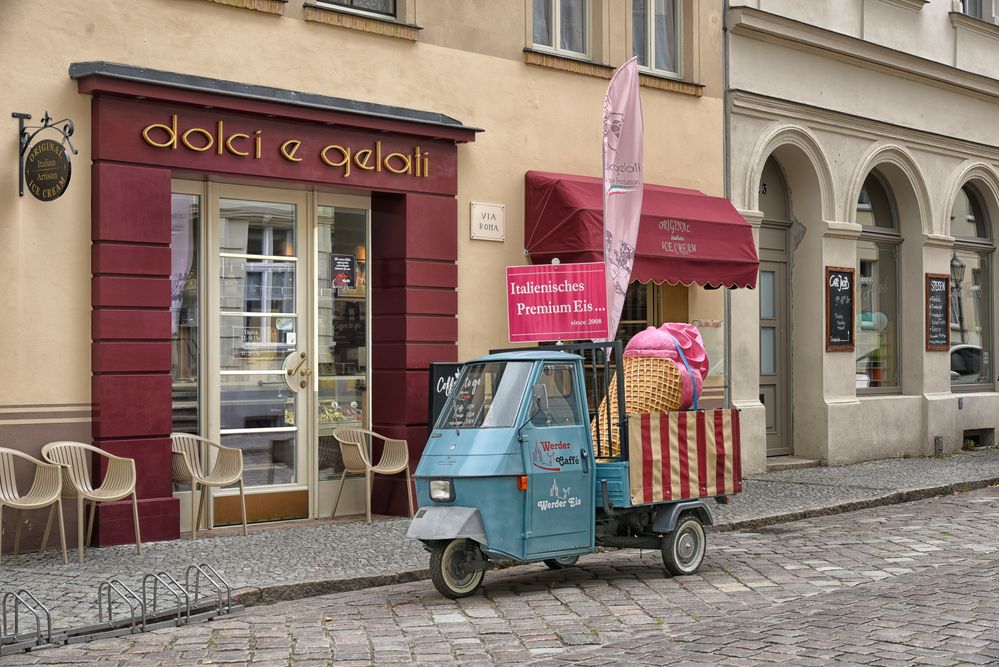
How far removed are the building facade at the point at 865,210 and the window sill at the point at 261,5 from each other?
639cm

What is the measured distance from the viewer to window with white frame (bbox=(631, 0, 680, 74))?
1495 cm

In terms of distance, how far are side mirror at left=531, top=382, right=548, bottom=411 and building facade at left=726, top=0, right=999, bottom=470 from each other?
7.79 meters

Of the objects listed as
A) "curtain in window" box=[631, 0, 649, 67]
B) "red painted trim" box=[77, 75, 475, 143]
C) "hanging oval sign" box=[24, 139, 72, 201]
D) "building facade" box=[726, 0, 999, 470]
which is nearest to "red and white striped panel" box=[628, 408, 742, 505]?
"red painted trim" box=[77, 75, 475, 143]

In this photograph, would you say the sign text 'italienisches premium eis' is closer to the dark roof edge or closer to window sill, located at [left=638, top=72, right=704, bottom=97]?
the dark roof edge

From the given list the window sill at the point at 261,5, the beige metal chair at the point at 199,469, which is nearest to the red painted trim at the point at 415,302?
the beige metal chair at the point at 199,469

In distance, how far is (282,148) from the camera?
1127 cm

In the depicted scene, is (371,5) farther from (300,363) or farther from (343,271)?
(300,363)

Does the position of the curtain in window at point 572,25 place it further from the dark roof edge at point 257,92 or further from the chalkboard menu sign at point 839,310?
the chalkboard menu sign at point 839,310

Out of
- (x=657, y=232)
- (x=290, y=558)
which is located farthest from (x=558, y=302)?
(x=290, y=558)

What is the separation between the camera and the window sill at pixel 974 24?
63.6 feet

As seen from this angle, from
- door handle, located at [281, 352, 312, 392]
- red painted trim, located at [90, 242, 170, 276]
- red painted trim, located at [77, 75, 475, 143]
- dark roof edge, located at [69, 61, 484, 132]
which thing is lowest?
door handle, located at [281, 352, 312, 392]

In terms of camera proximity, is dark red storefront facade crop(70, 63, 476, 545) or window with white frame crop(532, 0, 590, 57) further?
window with white frame crop(532, 0, 590, 57)

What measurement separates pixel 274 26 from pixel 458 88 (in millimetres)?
2108

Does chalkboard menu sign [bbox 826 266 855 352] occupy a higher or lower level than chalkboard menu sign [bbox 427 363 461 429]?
higher
